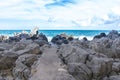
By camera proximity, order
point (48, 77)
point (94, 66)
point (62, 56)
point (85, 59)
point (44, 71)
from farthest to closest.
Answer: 1. point (62, 56)
2. point (85, 59)
3. point (94, 66)
4. point (44, 71)
5. point (48, 77)

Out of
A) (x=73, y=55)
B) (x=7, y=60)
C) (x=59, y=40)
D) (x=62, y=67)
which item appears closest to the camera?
(x=62, y=67)

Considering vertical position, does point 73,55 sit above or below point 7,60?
above

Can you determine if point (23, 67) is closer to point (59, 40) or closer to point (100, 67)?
point (100, 67)

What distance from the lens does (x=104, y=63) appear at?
8.52 meters

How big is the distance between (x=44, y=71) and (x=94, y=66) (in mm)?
1601

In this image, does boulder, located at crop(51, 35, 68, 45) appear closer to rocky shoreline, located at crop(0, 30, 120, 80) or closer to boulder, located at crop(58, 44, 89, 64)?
rocky shoreline, located at crop(0, 30, 120, 80)

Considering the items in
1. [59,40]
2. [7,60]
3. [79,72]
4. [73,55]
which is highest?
[73,55]

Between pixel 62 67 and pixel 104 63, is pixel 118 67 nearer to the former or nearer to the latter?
pixel 104 63

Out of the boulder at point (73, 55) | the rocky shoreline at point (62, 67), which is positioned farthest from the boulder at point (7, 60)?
the boulder at point (73, 55)

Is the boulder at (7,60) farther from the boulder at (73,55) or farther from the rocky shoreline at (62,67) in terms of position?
the boulder at (73,55)

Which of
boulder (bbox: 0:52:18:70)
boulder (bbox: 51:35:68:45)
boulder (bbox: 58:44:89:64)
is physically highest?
boulder (bbox: 58:44:89:64)

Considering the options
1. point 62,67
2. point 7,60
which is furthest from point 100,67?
point 7,60

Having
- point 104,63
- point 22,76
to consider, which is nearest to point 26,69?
point 22,76

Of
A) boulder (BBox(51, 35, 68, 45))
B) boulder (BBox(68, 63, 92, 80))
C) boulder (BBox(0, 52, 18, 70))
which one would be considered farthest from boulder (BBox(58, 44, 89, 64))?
boulder (BBox(51, 35, 68, 45))
